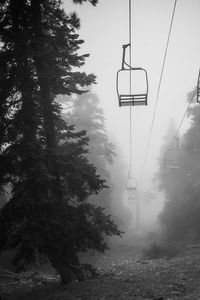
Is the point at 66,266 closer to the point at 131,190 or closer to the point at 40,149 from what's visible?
the point at 40,149

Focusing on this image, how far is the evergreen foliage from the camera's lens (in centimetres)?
1216

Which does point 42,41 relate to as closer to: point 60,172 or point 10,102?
point 10,102

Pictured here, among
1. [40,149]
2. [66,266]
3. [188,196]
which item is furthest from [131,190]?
[40,149]

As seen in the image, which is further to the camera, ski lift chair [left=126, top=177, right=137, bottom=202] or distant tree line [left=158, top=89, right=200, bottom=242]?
ski lift chair [left=126, top=177, right=137, bottom=202]

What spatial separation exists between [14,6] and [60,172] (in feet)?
21.3

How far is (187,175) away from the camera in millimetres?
34062

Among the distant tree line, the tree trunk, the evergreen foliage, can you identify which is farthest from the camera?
the distant tree line

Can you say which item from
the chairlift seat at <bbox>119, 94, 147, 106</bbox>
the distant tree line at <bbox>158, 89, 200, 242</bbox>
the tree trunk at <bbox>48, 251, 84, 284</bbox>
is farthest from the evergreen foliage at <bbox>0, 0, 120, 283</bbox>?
the distant tree line at <bbox>158, 89, 200, 242</bbox>

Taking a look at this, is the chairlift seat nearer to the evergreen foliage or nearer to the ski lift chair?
the evergreen foliage

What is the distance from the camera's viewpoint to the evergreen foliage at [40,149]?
12.2 metres

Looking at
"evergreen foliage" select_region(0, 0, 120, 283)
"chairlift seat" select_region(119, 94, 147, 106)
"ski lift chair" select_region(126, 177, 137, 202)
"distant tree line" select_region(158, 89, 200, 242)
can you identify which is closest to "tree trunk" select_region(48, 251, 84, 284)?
"evergreen foliage" select_region(0, 0, 120, 283)

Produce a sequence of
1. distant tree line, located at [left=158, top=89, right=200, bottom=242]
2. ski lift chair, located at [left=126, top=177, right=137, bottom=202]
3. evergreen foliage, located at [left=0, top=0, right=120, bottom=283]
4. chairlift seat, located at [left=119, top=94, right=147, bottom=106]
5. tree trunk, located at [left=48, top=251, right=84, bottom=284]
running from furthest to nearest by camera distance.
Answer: ski lift chair, located at [left=126, top=177, right=137, bottom=202] < distant tree line, located at [left=158, top=89, right=200, bottom=242] < tree trunk, located at [left=48, top=251, right=84, bottom=284] < chairlift seat, located at [left=119, top=94, right=147, bottom=106] < evergreen foliage, located at [left=0, top=0, right=120, bottom=283]

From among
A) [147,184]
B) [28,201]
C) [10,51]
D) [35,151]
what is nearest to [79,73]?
[10,51]

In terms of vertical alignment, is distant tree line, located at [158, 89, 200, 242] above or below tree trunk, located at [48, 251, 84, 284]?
above
